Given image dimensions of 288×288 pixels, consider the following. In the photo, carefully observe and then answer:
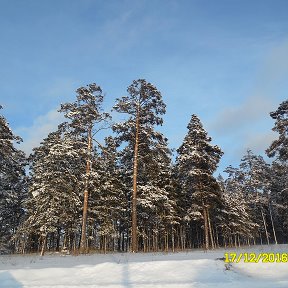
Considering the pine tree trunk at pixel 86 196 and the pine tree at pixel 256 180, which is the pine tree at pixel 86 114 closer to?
the pine tree trunk at pixel 86 196

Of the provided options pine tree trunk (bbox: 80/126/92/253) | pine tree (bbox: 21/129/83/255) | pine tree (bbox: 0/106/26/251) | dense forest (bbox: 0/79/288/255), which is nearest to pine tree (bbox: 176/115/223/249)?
dense forest (bbox: 0/79/288/255)

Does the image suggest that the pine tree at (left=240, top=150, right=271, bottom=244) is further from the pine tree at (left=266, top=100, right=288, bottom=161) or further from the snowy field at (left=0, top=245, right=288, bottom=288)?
the snowy field at (left=0, top=245, right=288, bottom=288)

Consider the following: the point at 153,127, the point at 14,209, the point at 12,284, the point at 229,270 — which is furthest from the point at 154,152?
the point at 14,209

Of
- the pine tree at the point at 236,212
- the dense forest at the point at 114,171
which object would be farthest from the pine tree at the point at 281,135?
the pine tree at the point at 236,212

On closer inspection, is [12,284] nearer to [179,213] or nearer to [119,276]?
[119,276]

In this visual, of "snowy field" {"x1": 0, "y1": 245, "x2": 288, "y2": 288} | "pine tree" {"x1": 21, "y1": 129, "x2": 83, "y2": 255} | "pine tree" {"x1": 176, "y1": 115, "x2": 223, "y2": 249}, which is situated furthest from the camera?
"pine tree" {"x1": 176, "y1": 115, "x2": 223, "y2": 249}

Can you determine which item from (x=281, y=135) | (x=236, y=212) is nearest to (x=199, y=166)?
(x=281, y=135)

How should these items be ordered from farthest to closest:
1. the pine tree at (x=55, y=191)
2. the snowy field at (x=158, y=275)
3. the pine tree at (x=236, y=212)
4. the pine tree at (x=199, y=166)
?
the pine tree at (x=236, y=212) → the pine tree at (x=199, y=166) → the pine tree at (x=55, y=191) → the snowy field at (x=158, y=275)

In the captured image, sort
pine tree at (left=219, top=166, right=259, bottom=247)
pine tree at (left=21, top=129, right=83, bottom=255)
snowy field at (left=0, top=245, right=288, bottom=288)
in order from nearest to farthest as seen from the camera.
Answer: snowy field at (left=0, top=245, right=288, bottom=288) < pine tree at (left=21, top=129, right=83, bottom=255) < pine tree at (left=219, top=166, right=259, bottom=247)

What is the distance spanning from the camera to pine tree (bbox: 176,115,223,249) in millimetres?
33562

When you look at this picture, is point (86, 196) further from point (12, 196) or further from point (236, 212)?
point (236, 212)

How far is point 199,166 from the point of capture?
3441cm

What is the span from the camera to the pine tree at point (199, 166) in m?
33.6

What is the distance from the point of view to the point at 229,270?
44.3ft
